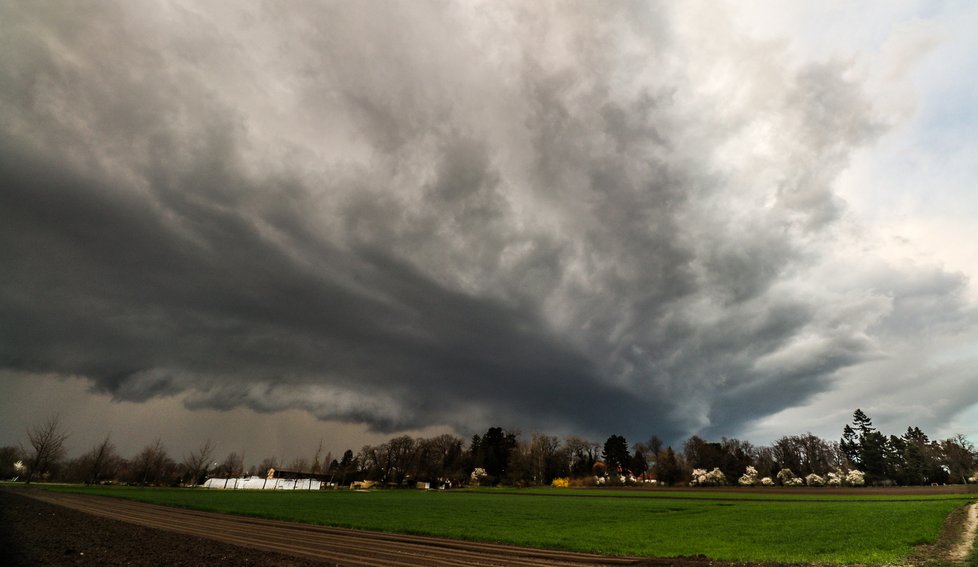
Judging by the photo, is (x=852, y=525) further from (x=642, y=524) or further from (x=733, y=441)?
(x=733, y=441)

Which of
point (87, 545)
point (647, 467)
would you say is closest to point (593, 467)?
point (647, 467)

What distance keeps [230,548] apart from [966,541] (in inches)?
1739

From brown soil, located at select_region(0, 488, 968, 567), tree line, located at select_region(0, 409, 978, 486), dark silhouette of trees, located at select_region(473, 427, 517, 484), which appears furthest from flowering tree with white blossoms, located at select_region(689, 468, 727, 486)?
brown soil, located at select_region(0, 488, 968, 567)

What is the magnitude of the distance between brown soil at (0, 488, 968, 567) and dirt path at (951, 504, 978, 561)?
2.01 meters

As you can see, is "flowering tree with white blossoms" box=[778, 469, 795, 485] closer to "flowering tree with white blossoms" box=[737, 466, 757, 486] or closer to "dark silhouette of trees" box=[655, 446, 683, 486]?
"flowering tree with white blossoms" box=[737, 466, 757, 486]

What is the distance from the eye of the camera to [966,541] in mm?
26250

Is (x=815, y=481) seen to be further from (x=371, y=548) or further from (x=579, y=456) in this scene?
(x=371, y=548)

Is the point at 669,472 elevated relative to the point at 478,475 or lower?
elevated

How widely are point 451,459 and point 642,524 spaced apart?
15805 cm

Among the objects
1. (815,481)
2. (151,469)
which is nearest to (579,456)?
(815,481)


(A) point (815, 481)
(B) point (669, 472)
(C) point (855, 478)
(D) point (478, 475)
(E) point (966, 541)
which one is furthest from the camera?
(D) point (478, 475)

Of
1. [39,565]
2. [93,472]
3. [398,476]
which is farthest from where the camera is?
[398,476]

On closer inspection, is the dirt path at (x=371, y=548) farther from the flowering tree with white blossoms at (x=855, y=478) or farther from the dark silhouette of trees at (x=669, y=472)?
the flowering tree with white blossoms at (x=855, y=478)

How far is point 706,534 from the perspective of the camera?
3444 centimetres
